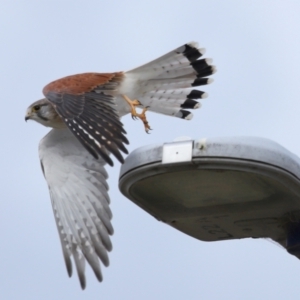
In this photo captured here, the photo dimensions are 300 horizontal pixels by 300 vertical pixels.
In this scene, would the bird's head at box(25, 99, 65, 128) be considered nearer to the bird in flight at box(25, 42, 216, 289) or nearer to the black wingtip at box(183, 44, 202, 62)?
the bird in flight at box(25, 42, 216, 289)

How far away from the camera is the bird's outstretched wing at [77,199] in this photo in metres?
5.18

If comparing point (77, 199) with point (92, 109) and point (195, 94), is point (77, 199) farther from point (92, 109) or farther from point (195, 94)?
point (195, 94)

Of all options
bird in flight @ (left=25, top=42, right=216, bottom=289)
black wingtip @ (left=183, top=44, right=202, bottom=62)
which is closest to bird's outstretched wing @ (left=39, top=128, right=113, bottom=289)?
bird in flight @ (left=25, top=42, right=216, bottom=289)

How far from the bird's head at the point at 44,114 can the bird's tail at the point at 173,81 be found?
0.68 meters

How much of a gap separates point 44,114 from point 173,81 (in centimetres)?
114

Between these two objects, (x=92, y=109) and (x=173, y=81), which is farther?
→ (x=173, y=81)

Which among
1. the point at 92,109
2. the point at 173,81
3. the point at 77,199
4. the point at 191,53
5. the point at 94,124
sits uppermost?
the point at 191,53

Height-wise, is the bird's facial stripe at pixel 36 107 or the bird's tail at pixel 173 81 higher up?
the bird's facial stripe at pixel 36 107

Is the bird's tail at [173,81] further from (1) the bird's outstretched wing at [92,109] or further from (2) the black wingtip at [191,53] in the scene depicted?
(1) the bird's outstretched wing at [92,109]

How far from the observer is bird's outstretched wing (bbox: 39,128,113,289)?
5.18m

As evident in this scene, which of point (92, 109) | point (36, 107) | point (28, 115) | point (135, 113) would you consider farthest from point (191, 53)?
point (28, 115)

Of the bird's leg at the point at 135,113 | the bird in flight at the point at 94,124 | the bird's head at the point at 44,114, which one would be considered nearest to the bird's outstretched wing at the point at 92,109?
the bird in flight at the point at 94,124

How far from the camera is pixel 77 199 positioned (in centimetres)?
574

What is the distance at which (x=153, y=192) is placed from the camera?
126 inches
